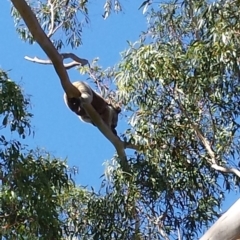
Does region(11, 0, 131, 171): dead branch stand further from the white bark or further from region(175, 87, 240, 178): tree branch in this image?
the white bark

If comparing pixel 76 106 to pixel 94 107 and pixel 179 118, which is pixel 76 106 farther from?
pixel 179 118

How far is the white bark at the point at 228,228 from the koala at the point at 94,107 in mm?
2982

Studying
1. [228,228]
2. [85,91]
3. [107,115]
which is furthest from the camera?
[107,115]

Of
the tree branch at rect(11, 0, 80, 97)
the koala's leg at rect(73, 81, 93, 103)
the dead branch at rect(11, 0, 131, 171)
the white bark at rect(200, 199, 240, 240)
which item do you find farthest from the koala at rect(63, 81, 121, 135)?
the white bark at rect(200, 199, 240, 240)

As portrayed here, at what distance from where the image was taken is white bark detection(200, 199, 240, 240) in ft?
10.9

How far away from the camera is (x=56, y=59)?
535cm

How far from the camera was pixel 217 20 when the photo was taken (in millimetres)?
4973

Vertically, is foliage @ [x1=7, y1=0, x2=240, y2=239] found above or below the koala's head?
below

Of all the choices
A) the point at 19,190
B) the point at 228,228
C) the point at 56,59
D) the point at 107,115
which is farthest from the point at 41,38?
the point at 228,228

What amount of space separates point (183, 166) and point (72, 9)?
2.42 m

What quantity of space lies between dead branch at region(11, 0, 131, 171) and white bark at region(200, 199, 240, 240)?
7.98 ft

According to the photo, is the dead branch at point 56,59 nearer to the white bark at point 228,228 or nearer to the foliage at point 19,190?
the foliage at point 19,190

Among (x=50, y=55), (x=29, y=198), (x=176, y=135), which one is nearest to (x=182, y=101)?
(x=176, y=135)

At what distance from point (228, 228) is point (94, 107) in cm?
400
